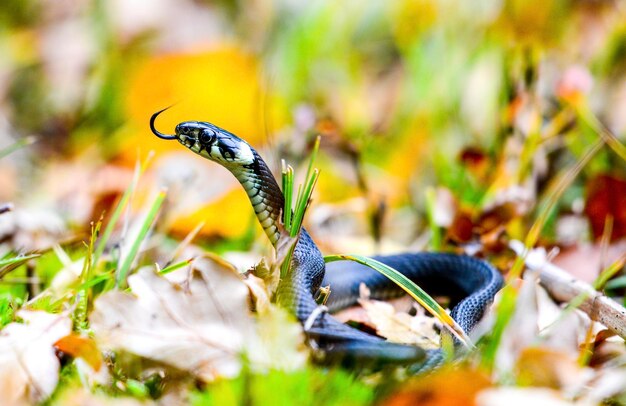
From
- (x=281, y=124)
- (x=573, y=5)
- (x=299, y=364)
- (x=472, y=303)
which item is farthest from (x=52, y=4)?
(x=299, y=364)

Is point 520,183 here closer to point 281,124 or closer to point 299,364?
point 281,124

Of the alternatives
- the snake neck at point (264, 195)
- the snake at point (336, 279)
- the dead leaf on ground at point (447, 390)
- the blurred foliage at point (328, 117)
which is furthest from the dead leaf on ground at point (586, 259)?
the dead leaf on ground at point (447, 390)

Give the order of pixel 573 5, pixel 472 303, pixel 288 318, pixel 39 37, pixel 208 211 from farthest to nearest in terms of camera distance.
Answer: pixel 39 37 < pixel 573 5 < pixel 208 211 < pixel 472 303 < pixel 288 318

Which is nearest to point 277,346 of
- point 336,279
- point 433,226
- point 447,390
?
point 447,390

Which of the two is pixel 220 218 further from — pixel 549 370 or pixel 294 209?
pixel 549 370

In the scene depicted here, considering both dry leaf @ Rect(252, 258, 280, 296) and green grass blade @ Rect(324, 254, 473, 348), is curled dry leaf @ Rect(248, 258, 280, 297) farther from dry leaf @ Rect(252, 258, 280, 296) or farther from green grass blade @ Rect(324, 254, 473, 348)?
green grass blade @ Rect(324, 254, 473, 348)

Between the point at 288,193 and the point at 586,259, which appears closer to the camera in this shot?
the point at 288,193

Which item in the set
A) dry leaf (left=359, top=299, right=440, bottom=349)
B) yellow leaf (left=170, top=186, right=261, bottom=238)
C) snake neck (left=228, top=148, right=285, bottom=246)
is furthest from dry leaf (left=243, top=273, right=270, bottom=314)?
yellow leaf (left=170, top=186, right=261, bottom=238)
